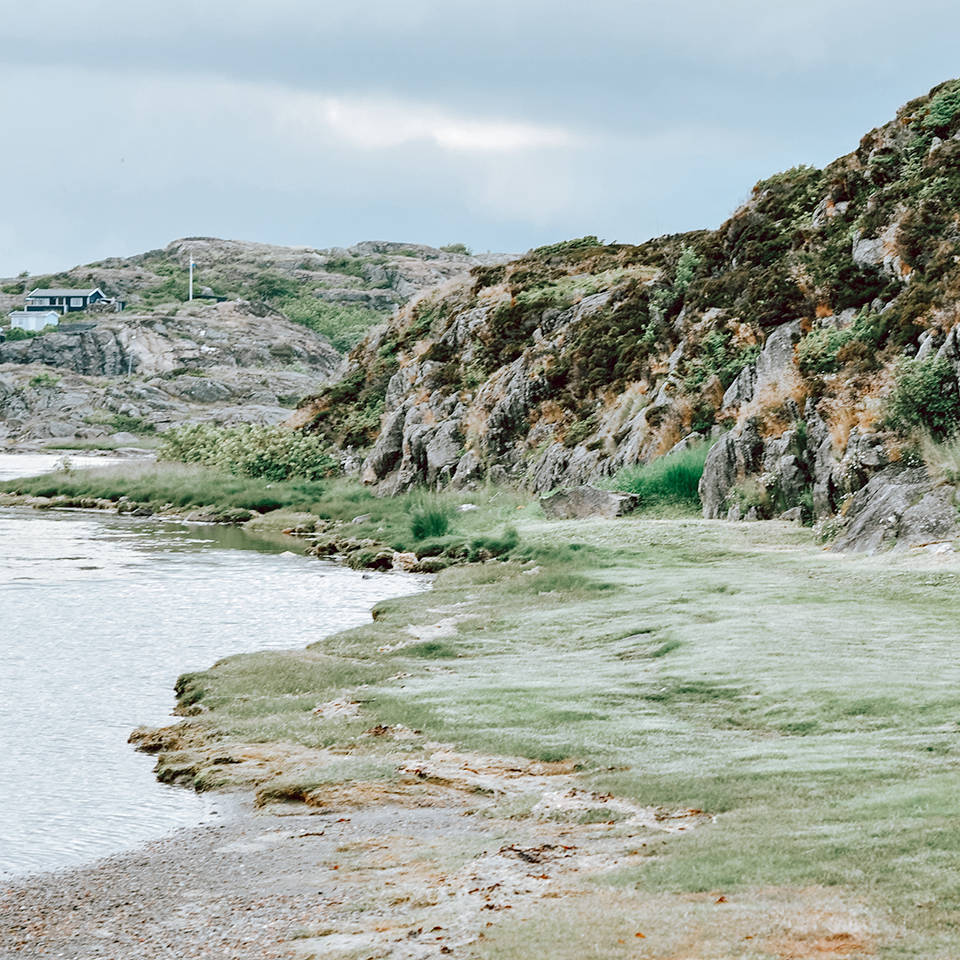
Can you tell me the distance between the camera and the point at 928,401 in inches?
846

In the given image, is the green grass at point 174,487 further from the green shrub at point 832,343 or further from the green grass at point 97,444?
the green grass at point 97,444

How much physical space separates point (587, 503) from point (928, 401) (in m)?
9.67

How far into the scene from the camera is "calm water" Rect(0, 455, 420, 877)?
10375mm

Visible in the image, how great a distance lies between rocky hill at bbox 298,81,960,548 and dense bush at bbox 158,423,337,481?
4.48 ft

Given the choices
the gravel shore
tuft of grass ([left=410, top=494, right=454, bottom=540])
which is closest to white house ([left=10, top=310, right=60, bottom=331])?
tuft of grass ([left=410, top=494, right=454, bottom=540])

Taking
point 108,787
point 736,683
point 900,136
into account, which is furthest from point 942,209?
point 108,787

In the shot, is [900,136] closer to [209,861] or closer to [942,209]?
[942,209]

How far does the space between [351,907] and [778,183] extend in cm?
3475

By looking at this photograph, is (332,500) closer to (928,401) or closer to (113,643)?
(113,643)

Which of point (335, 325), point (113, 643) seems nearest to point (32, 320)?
point (335, 325)

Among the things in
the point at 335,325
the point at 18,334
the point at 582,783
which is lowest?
the point at 582,783

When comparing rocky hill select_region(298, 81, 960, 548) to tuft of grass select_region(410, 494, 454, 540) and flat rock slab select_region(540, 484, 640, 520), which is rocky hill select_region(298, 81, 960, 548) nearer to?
flat rock slab select_region(540, 484, 640, 520)

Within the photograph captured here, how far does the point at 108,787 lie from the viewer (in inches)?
443

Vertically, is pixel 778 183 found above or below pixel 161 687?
above
